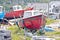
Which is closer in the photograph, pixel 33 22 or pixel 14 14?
pixel 33 22

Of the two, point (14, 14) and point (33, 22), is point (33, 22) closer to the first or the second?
point (33, 22)

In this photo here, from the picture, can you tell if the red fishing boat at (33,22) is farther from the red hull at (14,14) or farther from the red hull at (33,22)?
the red hull at (14,14)

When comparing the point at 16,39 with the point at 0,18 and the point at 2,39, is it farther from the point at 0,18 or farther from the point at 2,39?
the point at 0,18

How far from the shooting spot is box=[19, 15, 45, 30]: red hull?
39.9 feet

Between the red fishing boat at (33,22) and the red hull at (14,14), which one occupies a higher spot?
the red fishing boat at (33,22)

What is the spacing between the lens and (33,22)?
40.2ft

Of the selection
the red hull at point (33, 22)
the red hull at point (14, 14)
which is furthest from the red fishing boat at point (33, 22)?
the red hull at point (14, 14)

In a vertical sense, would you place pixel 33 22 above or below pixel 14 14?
above

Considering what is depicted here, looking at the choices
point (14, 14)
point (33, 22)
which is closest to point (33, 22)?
point (33, 22)

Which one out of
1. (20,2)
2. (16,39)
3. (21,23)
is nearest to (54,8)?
(20,2)

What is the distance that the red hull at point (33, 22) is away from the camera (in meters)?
12.1

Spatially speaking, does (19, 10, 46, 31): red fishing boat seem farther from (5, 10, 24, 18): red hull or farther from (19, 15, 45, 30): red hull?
(5, 10, 24, 18): red hull

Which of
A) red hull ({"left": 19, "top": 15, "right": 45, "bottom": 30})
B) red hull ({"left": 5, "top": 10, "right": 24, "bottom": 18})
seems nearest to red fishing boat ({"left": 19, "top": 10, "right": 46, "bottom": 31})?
red hull ({"left": 19, "top": 15, "right": 45, "bottom": 30})

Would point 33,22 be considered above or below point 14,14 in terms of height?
above
